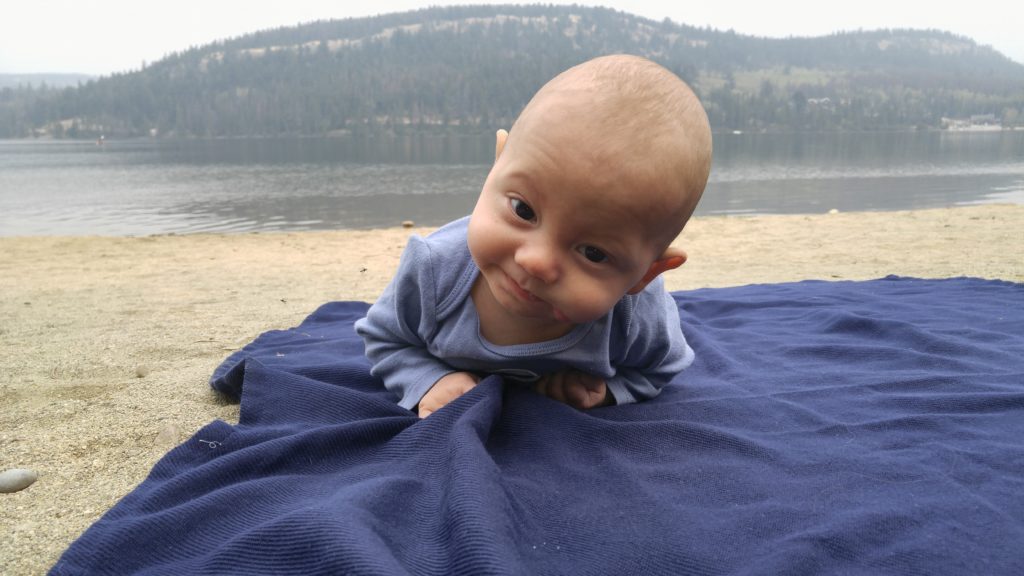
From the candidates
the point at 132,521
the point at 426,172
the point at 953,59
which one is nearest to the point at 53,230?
the point at 132,521

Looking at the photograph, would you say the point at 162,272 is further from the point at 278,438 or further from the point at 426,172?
the point at 426,172

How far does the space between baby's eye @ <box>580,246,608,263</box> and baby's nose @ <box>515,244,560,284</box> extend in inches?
3.1

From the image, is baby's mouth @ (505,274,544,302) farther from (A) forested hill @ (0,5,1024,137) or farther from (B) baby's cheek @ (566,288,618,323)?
(A) forested hill @ (0,5,1024,137)

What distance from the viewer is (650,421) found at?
2.32 meters

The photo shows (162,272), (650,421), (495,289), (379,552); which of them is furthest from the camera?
(162,272)

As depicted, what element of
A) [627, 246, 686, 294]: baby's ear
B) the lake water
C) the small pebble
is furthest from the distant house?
the small pebble

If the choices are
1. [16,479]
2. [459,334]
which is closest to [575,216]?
[459,334]

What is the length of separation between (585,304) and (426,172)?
109 ft

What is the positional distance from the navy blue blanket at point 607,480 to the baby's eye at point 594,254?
602 millimetres

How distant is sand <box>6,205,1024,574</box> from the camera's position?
7.59 feet

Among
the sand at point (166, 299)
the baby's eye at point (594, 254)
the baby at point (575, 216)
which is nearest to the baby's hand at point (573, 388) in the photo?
the baby at point (575, 216)

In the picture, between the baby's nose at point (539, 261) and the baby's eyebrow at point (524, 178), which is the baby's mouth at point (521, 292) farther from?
the baby's eyebrow at point (524, 178)

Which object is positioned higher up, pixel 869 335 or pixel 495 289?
pixel 495 289

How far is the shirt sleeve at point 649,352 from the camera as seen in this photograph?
2.33 m
